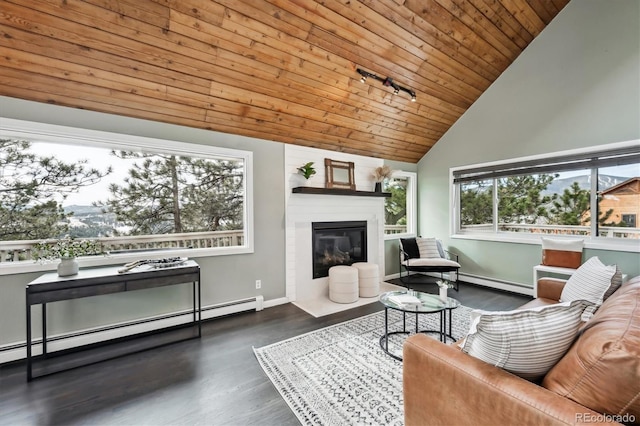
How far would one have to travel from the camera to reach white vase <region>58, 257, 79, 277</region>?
7.95 feet

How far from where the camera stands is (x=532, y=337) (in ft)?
3.59

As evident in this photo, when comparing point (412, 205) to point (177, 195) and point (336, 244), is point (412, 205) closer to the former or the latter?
point (336, 244)

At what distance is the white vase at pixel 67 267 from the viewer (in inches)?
95.4

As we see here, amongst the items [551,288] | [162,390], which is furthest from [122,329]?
[551,288]

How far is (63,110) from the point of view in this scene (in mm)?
2586

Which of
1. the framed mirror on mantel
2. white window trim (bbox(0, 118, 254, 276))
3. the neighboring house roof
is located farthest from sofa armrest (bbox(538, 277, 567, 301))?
white window trim (bbox(0, 118, 254, 276))

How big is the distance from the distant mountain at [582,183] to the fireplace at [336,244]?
2750 mm

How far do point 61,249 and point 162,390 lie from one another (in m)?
1.53

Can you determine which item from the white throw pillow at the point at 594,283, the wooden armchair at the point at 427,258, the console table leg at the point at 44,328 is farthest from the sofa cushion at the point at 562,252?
the console table leg at the point at 44,328

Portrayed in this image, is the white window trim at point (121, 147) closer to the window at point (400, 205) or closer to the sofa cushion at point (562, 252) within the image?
the window at point (400, 205)

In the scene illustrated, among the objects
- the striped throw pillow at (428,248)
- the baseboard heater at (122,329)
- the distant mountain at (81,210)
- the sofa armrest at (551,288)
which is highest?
the distant mountain at (81,210)

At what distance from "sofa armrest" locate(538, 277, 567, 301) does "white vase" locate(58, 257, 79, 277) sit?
440cm

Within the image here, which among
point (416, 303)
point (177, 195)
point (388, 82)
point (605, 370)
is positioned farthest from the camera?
point (388, 82)

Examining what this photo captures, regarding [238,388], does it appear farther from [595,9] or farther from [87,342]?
[595,9]
